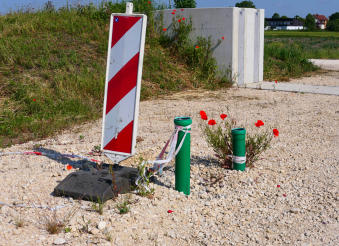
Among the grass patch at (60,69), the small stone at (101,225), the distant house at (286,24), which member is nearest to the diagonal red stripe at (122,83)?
the small stone at (101,225)

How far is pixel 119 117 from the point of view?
338 centimetres

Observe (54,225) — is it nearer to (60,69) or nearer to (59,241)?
(59,241)

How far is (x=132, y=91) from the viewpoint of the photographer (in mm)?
3299

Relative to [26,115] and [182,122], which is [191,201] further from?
[26,115]

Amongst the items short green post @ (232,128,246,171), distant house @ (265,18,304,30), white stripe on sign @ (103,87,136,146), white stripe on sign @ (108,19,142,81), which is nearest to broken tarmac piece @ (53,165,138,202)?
white stripe on sign @ (103,87,136,146)

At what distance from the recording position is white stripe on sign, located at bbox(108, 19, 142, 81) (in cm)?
327

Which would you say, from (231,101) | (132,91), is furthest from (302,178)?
(231,101)

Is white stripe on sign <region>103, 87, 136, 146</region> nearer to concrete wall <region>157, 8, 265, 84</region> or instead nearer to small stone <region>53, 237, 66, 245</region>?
small stone <region>53, 237, 66, 245</region>

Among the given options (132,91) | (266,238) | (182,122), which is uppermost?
(132,91)

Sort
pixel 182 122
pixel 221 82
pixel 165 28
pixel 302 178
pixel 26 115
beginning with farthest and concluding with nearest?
pixel 165 28, pixel 221 82, pixel 26 115, pixel 302 178, pixel 182 122

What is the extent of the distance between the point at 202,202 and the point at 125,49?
1.43 metres

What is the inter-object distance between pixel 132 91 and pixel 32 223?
1271mm

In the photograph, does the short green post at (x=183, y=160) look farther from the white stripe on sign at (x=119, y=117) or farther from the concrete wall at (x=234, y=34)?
the concrete wall at (x=234, y=34)

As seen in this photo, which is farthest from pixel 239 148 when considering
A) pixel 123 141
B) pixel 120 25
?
pixel 120 25
